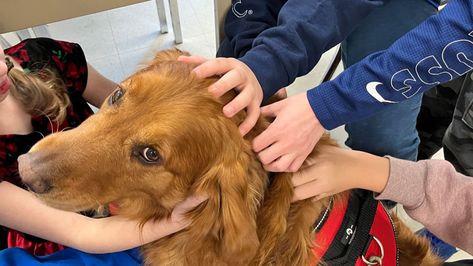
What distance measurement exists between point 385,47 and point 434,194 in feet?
1.99

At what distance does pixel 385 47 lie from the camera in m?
1.51

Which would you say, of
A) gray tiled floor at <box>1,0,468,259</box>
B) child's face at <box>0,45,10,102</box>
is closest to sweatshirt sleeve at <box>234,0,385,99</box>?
child's face at <box>0,45,10,102</box>

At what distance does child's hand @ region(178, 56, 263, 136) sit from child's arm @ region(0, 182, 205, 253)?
37cm

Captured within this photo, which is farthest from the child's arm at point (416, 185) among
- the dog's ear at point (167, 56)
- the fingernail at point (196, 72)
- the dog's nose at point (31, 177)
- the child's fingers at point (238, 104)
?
the dog's nose at point (31, 177)

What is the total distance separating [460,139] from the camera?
143 cm

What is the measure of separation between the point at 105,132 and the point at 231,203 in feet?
1.06

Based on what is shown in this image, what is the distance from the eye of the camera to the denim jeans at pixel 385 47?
4.89 ft

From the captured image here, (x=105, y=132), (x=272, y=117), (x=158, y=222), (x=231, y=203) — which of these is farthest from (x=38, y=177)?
(x=272, y=117)

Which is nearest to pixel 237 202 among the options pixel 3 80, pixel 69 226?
pixel 69 226

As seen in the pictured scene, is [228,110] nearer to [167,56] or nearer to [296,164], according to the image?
[296,164]

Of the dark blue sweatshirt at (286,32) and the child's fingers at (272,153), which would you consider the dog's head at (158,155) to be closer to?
the child's fingers at (272,153)

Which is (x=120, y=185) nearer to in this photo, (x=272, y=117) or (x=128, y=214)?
(x=128, y=214)

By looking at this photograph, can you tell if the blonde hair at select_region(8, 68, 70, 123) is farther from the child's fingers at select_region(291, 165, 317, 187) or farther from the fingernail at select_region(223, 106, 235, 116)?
the child's fingers at select_region(291, 165, 317, 187)

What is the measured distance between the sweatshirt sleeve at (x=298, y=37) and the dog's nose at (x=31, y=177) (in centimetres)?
58
